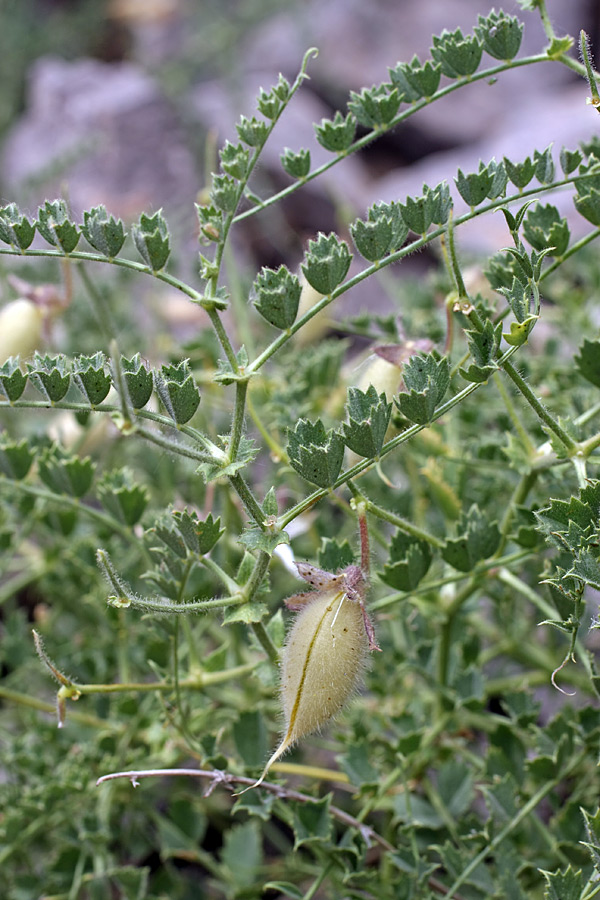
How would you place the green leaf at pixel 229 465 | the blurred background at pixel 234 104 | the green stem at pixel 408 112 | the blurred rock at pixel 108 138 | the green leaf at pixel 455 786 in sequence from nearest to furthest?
the green leaf at pixel 229 465, the green stem at pixel 408 112, the green leaf at pixel 455 786, the blurred background at pixel 234 104, the blurred rock at pixel 108 138

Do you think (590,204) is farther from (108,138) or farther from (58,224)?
(108,138)

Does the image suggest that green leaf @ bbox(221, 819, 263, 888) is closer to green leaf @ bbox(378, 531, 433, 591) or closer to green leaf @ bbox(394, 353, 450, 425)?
green leaf @ bbox(378, 531, 433, 591)

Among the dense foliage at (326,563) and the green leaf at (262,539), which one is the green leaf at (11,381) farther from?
the green leaf at (262,539)

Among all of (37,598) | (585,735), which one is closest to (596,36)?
(37,598)

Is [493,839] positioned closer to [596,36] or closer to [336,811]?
[336,811]

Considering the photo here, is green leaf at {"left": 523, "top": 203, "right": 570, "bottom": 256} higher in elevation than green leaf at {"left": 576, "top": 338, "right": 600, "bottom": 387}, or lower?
higher

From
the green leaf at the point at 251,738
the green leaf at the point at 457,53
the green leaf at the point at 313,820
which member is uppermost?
the green leaf at the point at 457,53

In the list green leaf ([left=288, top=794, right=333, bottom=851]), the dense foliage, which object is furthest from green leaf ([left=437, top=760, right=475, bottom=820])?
green leaf ([left=288, top=794, right=333, bottom=851])

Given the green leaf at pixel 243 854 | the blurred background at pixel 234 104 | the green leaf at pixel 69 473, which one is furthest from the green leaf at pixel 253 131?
the blurred background at pixel 234 104
